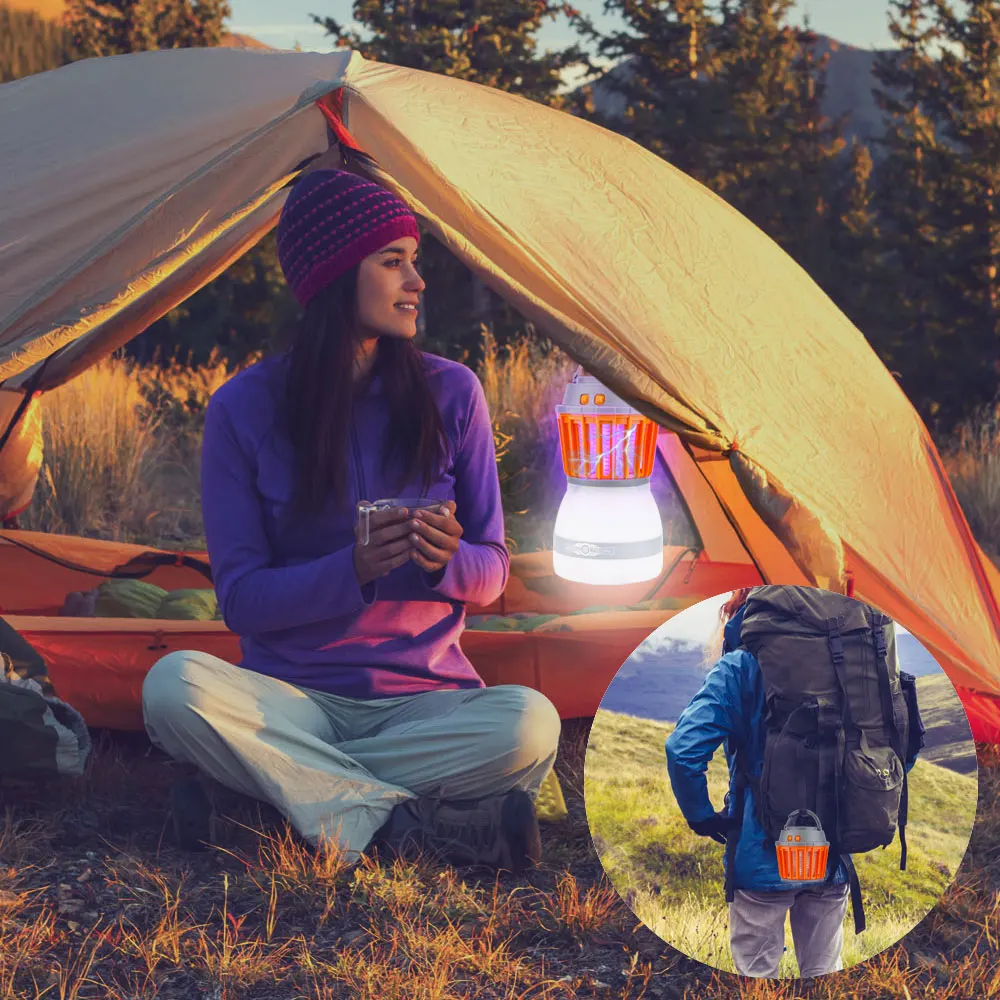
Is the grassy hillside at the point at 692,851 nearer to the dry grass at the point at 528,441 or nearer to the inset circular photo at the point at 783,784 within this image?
the inset circular photo at the point at 783,784

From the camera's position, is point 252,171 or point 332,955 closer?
point 332,955

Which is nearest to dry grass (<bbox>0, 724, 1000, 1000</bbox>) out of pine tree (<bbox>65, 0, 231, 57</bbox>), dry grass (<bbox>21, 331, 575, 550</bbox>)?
dry grass (<bbox>21, 331, 575, 550</bbox>)

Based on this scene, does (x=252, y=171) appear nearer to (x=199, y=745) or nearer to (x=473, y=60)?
(x=199, y=745)

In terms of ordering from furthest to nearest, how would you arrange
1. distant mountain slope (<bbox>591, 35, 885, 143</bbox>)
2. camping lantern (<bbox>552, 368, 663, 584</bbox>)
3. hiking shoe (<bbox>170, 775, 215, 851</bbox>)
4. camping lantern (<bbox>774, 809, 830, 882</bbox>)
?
distant mountain slope (<bbox>591, 35, 885, 143</bbox>) < camping lantern (<bbox>552, 368, 663, 584</bbox>) < hiking shoe (<bbox>170, 775, 215, 851</bbox>) < camping lantern (<bbox>774, 809, 830, 882</bbox>)

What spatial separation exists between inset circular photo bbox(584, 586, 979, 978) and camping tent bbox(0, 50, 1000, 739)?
64cm

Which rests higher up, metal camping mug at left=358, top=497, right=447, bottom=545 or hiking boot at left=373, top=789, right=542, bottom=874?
metal camping mug at left=358, top=497, right=447, bottom=545

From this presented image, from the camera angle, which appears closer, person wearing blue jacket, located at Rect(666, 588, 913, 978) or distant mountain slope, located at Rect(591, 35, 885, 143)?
person wearing blue jacket, located at Rect(666, 588, 913, 978)

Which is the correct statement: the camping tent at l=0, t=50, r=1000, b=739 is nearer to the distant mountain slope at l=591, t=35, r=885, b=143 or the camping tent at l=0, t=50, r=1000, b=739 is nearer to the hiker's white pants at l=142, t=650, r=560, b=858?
the hiker's white pants at l=142, t=650, r=560, b=858

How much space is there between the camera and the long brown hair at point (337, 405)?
8.16ft

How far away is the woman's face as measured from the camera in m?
2.52

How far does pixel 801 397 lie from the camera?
3.00 meters

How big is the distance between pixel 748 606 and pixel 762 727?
8.4 inches

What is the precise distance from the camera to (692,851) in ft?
6.60

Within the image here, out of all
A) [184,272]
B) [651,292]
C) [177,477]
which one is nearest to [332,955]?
→ [651,292]
